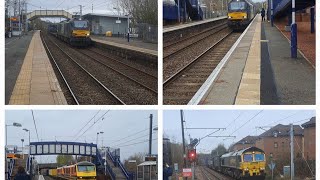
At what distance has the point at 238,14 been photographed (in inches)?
686

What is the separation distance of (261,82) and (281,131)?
90 cm

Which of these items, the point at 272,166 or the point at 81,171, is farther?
the point at 81,171

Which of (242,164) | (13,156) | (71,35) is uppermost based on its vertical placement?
(71,35)

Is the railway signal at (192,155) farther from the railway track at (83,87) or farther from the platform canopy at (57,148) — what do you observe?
the platform canopy at (57,148)

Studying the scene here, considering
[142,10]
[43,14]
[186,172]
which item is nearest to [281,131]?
[186,172]

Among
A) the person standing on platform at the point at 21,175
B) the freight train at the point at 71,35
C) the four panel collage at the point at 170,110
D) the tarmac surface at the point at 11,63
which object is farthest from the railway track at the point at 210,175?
the freight train at the point at 71,35

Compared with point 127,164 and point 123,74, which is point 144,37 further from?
point 127,164

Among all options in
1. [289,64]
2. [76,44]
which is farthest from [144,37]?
[76,44]

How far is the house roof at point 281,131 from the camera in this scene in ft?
15.5

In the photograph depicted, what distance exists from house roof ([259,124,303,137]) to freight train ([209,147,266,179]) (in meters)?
0.35

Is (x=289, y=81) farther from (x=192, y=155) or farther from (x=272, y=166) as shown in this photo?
(x=192, y=155)

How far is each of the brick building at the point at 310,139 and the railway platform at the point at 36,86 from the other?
269cm

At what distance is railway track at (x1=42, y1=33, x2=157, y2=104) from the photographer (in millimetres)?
5766

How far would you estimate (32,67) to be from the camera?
692 centimetres
